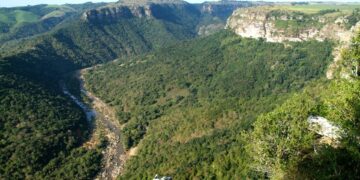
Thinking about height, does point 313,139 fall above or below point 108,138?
above

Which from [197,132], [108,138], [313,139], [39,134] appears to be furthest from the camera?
[108,138]

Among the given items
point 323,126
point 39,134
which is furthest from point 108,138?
point 323,126

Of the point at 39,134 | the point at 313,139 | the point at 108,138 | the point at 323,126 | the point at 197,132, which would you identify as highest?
the point at 323,126

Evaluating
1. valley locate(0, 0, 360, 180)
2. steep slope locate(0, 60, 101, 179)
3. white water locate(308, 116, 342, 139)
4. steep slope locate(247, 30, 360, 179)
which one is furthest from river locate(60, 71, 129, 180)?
white water locate(308, 116, 342, 139)

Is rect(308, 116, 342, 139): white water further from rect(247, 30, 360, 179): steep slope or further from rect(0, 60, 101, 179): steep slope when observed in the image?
rect(0, 60, 101, 179): steep slope

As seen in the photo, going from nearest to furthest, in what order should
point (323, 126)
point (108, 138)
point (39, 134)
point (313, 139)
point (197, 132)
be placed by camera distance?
point (313, 139)
point (323, 126)
point (197, 132)
point (39, 134)
point (108, 138)

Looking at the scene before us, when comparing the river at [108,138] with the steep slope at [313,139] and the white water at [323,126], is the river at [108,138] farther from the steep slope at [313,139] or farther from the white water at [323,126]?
the white water at [323,126]

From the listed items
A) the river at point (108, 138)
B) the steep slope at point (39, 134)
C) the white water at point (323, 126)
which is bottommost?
the river at point (108, 138)

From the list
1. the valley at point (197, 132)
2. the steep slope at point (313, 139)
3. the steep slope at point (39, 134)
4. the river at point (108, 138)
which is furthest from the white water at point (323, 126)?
the steep slope at point (39, 134)

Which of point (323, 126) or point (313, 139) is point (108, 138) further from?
point (313, 139)

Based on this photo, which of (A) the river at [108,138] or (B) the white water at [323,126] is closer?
(B) the white water at [323,126]

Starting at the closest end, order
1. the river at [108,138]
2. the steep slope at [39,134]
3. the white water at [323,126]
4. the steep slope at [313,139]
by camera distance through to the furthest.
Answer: the steep slope at [313,139] < the white water at [323,126] < the steep slope at [39,134] < the river at [108,138]

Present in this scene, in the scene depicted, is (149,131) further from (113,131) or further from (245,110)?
(245,110)
